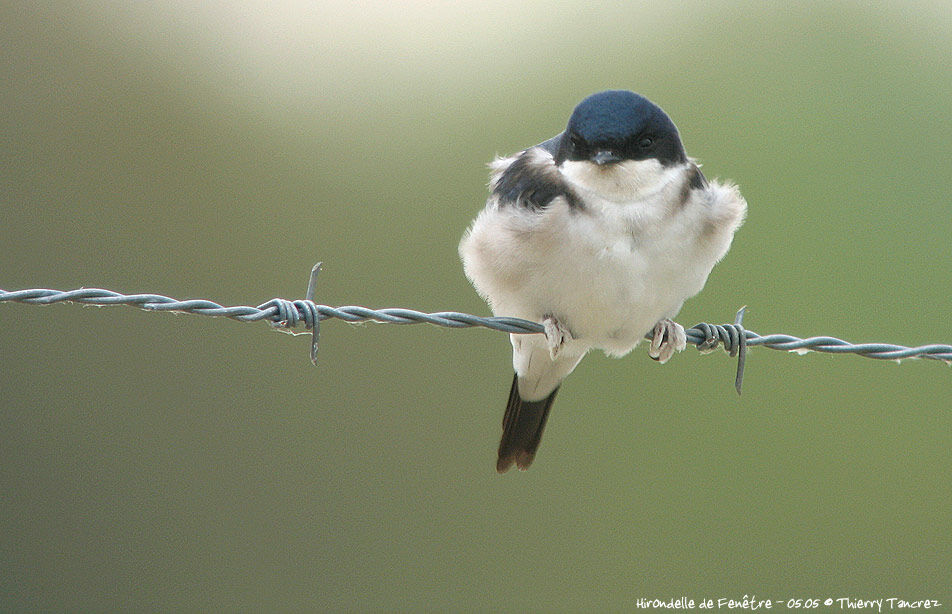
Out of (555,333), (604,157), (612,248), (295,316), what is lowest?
(295,316)

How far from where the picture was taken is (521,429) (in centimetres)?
468

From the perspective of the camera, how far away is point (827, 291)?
7.95 m

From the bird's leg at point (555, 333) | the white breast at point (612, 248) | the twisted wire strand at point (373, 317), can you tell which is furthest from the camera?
the bird's leg at point (555, 333)

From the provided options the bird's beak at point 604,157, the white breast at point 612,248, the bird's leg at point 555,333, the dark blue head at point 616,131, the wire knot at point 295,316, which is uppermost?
the dark blue head at point 616,131

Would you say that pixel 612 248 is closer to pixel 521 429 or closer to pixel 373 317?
pixel 373 317

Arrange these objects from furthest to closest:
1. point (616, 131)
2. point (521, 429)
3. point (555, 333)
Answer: point (521, 429) → point (555, 333) → point (616, 131)

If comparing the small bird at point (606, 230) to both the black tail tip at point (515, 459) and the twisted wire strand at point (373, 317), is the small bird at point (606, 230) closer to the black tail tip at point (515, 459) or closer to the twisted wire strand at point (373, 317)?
the twisted wire strand at point (373, 317)

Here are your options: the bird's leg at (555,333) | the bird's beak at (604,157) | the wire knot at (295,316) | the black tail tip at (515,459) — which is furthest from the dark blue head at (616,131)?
the black tail tip at (515,459)

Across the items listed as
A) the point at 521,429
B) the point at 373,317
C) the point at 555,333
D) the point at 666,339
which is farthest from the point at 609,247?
the point at 521,429

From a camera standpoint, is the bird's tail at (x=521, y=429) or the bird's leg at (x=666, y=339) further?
the bird's tail at (x=521, y=429)

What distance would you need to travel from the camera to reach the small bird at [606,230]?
3738 mm

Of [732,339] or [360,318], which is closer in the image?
[360,318]

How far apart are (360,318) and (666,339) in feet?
4.28

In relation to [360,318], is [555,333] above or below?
above
